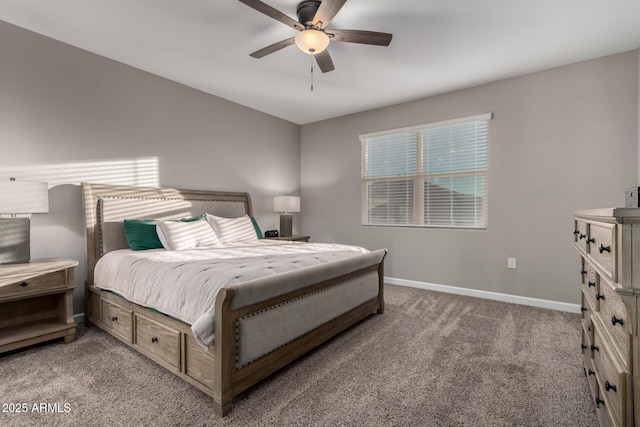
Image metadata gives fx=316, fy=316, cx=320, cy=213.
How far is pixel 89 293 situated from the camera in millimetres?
2902

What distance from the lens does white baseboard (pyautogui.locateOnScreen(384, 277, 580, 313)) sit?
3.34 metres

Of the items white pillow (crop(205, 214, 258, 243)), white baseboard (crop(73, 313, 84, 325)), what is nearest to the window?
white pillow (crop(205, 214, 258, 243))

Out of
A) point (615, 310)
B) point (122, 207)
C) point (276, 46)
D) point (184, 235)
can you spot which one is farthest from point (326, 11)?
point (122, 207)

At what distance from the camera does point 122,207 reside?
3.18 meters

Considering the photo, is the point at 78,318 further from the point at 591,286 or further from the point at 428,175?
the point at 428,175

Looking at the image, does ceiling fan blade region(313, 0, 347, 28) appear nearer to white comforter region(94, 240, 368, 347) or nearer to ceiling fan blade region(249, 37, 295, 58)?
ceiling fan blade region(249, 37, 295, 58)

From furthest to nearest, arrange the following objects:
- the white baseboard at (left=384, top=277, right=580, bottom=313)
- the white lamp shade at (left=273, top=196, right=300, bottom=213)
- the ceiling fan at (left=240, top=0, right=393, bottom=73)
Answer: the white lamp shade at (left=273, top=196, right=300, bottom=213) < the white baseboard at (left=384, top=277, right=580, bottom=313) < the ceiling fan at (left=240, top=0, right=393, bottom=73)

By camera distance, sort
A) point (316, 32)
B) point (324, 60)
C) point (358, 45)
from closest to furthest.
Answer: point (316, 32), point (324, 60), point (358, 45)

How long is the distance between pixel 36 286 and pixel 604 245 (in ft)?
11.3

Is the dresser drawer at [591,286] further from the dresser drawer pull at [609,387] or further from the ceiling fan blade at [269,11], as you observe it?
the ceiling fan blade at [269,11]

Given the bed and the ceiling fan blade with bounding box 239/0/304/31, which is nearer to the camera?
the bed

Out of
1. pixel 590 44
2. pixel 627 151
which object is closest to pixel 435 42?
pixel 590 44

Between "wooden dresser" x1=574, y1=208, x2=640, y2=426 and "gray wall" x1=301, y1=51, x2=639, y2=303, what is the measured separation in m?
2.12

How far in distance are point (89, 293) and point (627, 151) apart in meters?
5.23
